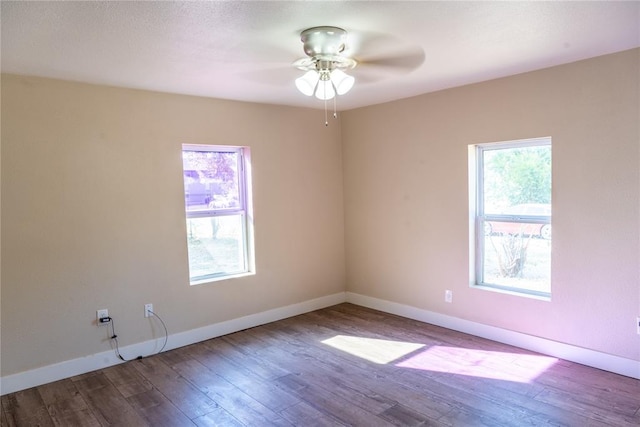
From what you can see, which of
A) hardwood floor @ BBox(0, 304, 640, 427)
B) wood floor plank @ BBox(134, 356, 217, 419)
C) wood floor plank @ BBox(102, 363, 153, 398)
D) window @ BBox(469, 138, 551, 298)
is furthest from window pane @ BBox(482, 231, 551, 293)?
wood floor plank @ BBox(102, 363, 153, 398)

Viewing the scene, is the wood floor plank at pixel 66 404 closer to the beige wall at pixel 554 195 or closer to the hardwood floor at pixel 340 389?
the hardwood floor at pixel 340 389

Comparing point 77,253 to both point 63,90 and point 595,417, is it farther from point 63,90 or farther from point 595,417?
point 595,417

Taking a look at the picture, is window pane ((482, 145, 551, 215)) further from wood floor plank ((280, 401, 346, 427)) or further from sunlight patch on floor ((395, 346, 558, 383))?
wood floor plank ((280, 401, 346, 427))

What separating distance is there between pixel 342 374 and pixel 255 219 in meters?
1.83

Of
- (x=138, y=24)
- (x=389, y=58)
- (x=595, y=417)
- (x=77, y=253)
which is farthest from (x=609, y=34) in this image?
(x=77, y=253)

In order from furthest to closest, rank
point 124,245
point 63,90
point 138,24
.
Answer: point 124,245 < point 63,90 < point 138,24

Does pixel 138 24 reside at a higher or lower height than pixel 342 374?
higher

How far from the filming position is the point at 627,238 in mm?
3043

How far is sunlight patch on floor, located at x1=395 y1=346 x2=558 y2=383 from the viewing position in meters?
3.21

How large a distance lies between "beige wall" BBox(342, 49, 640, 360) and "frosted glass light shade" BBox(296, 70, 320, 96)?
5.48 ft

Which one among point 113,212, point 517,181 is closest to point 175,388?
point 113,212

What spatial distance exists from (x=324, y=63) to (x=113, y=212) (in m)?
2.14

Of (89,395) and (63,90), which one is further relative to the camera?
(63,90)

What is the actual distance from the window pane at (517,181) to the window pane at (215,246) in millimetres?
2438
